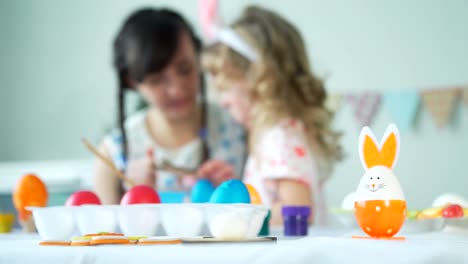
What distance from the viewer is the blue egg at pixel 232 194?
765 millimetres

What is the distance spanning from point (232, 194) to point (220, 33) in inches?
41.3

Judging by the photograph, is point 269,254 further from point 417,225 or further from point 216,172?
point 216,172

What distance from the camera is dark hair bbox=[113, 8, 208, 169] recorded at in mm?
1655

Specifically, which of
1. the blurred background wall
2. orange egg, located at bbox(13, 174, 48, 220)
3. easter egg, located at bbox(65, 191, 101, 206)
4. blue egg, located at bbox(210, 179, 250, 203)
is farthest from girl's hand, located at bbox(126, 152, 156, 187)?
the blurred background wall

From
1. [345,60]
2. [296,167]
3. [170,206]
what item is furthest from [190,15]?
[170,206]

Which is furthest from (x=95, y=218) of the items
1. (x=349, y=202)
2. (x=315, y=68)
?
(x=315, y=68)

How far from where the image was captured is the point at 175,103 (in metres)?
1.76

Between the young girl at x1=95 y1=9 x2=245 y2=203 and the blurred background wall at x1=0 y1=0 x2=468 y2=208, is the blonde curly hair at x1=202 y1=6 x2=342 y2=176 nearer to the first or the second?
the young girl at x1=95 y1=9 x2=245 y2=203

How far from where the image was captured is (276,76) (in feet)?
5.30

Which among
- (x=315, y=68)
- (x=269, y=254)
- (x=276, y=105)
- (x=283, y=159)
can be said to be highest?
(x=315, y=68)

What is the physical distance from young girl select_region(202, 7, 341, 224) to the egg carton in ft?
2.41

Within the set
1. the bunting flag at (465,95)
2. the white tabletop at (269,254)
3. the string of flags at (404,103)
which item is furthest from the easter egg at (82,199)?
the bunting flag at (465,95)

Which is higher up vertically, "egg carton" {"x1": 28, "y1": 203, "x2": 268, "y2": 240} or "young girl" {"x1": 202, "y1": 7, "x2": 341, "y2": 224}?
"young girl" {"x1": 202, "y1": 7, "x2": 341, "y2": 224}

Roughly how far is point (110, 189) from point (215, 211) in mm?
1147
